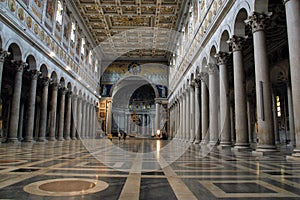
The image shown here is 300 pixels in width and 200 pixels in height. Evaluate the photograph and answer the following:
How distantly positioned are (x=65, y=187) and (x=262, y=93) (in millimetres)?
7574

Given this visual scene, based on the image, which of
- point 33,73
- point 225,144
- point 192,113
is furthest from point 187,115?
point 33,73

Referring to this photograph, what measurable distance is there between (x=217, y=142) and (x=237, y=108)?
395cm

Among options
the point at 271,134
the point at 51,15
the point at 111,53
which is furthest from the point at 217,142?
the point at 111,53

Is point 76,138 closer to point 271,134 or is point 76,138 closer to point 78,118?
point 78,118

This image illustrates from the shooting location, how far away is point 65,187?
324cm

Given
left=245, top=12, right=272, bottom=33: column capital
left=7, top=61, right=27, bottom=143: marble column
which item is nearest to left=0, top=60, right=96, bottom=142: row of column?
left=7, top=61, right=27, bottom=143: marble column

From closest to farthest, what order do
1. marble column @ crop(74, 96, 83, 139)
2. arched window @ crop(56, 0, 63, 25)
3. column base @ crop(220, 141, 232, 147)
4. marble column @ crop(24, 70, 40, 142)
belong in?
column base @ crop(220, 141, 232, 147) < marble column @ crop(24, 70, 40, 142) < arched window @ crop(56, 0, 63, 25) < marble column @ crop(74, 96, 83, 139)

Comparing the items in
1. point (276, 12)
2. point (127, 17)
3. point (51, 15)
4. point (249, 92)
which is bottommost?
point (249, 92)

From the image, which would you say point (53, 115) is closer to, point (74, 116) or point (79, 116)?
point (74, 116)

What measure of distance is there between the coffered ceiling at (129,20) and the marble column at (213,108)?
11936mm

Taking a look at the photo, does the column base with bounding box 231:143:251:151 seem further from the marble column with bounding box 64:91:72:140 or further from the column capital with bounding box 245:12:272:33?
the marble column with bounding box 64:91:72:140

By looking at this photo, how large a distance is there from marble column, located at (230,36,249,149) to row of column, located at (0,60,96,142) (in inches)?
507

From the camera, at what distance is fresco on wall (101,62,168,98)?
40.9 m

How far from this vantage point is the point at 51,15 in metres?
21.0
